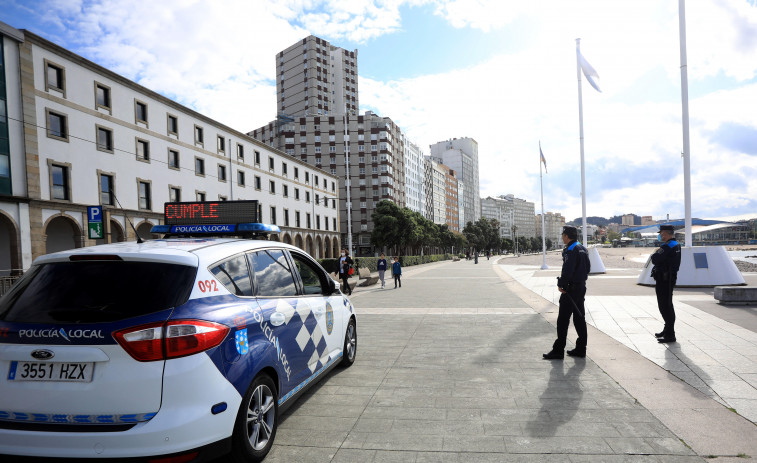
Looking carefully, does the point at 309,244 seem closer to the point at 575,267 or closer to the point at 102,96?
the point at 102,96

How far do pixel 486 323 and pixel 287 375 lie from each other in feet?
20.5

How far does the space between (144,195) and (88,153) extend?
215 inches

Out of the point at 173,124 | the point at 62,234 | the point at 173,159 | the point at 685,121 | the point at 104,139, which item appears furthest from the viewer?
the point at 173,124

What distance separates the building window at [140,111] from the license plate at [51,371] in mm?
35130

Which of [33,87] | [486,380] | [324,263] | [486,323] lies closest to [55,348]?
[486,380]

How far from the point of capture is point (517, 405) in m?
4.27

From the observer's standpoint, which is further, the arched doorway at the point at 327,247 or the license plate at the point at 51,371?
the arched doorway at the point at 327,247

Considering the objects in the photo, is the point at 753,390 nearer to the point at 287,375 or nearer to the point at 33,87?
the point at 287,375

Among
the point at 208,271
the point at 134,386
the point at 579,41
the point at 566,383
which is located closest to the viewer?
the point at 134,386

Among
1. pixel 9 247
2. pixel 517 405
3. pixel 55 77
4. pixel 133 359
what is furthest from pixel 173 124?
pixel 133 359

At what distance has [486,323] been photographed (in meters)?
9.12

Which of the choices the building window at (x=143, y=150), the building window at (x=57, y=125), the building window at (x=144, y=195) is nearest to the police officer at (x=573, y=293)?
the building window at (x=57, y=125)

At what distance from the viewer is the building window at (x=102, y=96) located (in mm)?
29422

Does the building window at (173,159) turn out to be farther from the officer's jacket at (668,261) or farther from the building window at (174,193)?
the officer's jacket at (668,261)
